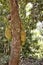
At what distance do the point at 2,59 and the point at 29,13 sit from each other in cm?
117

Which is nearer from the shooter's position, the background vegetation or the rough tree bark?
the rough tree bark

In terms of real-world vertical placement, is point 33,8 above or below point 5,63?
above

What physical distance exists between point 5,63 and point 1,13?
999mm

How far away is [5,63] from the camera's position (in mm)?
3324

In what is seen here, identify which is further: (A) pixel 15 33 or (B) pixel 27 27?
(B) pixel 27 27

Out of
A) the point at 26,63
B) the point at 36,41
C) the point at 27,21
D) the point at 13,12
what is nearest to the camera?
the point at 13,12

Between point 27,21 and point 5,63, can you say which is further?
point 5,63

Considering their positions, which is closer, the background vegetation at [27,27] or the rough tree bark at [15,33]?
the rough tree bark at [15,33]

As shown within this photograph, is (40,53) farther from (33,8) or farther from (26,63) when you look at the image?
(33,8)

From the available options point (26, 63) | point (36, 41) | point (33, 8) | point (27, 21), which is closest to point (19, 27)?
point (33, 8)

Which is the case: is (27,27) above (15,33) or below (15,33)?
below

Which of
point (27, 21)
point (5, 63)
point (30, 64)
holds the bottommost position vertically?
point (30, 64)

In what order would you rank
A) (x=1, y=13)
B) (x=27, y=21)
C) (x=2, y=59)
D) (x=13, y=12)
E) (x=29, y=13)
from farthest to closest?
(x=2, y=59) → (x=1, y=13) → (x=27, y=21) → (x=29, y=13) → (x=13, y=12)

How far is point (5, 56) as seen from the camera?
3.25 metres
